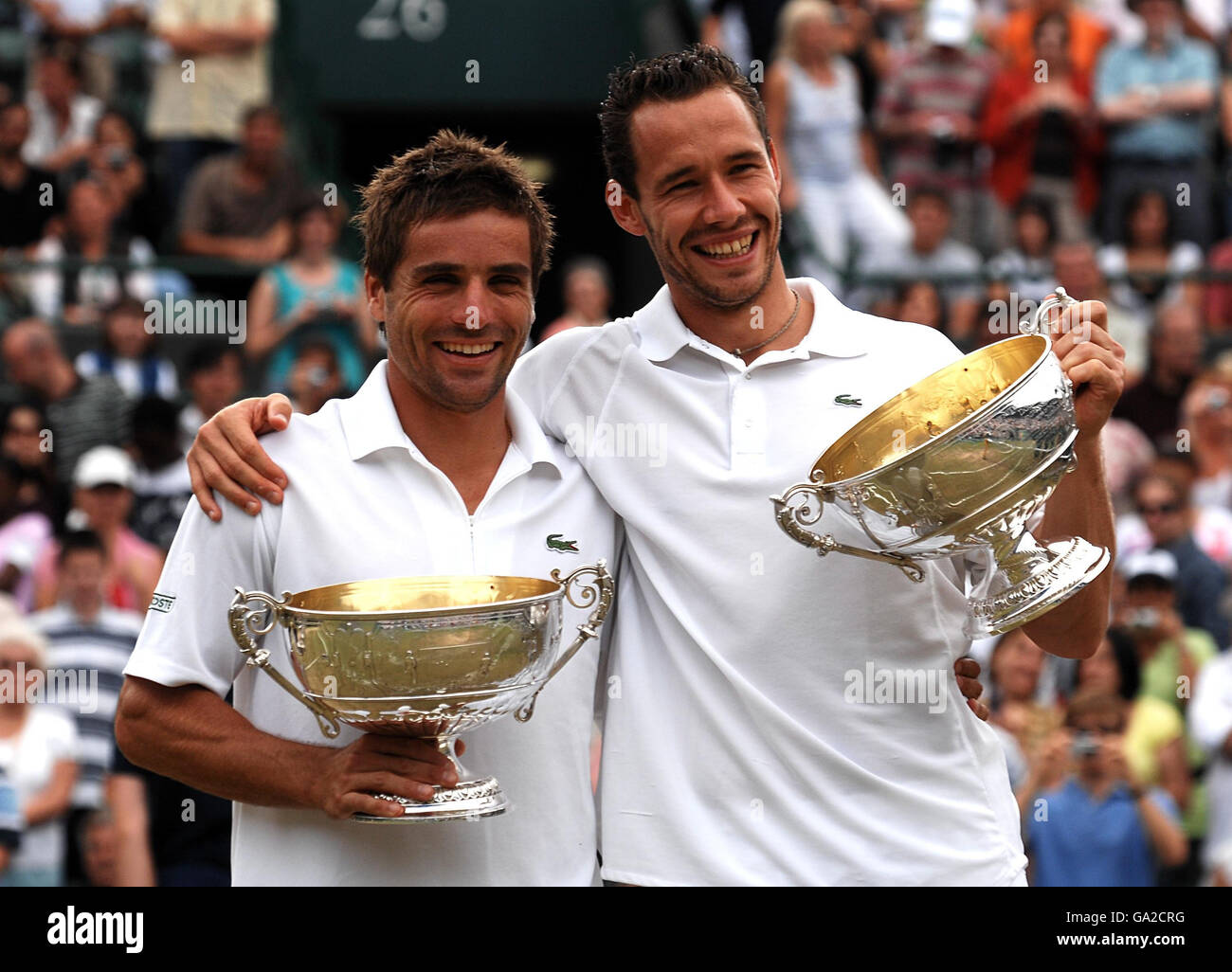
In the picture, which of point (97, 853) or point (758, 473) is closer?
point (758, 473)

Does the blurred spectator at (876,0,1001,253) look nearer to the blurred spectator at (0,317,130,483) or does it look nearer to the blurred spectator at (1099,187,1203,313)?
the blurred spectator at (1099,187,1203,313)

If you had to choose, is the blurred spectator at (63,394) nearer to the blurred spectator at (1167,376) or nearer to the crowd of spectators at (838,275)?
the crowd of spectators at (838,275)

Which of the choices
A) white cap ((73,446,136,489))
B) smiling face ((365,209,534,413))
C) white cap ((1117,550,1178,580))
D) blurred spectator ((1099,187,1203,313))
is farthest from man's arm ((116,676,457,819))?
blurred spectator ((1099,187,1203,313))

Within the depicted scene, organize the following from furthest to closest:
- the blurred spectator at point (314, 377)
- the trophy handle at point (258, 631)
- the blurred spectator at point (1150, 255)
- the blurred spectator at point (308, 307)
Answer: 1. the blurred spectator at point (1150, 255)
2. the blurred spectator at point (308, 307)
3. the blurred spectator at point (314, 377)
4. the trophy handle at point (258, 631)

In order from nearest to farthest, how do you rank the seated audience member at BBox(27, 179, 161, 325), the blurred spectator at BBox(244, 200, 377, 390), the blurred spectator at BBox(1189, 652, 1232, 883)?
the blurred spectator at BBox(1189, 652, 1232, 883)
the blurred spectator at BBox(244, 200, 377, 390)
the seated audience member at BBox(27, 179, 161, 325)

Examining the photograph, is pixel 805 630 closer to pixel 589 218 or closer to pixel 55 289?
pixel 55 289

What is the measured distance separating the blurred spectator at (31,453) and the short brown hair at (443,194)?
3972 mm

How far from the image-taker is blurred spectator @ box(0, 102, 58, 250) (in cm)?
771

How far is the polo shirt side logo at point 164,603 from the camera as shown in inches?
109

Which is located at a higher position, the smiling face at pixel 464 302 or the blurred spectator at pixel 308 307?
the blurred spectator at pixel 308 307

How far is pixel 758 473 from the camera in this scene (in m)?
2.86

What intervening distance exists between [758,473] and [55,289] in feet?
17.5

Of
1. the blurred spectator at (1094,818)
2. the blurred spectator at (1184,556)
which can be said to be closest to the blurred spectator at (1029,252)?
the blurred spectator at (1184,556)

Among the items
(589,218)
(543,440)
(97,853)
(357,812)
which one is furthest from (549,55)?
(357,812)
